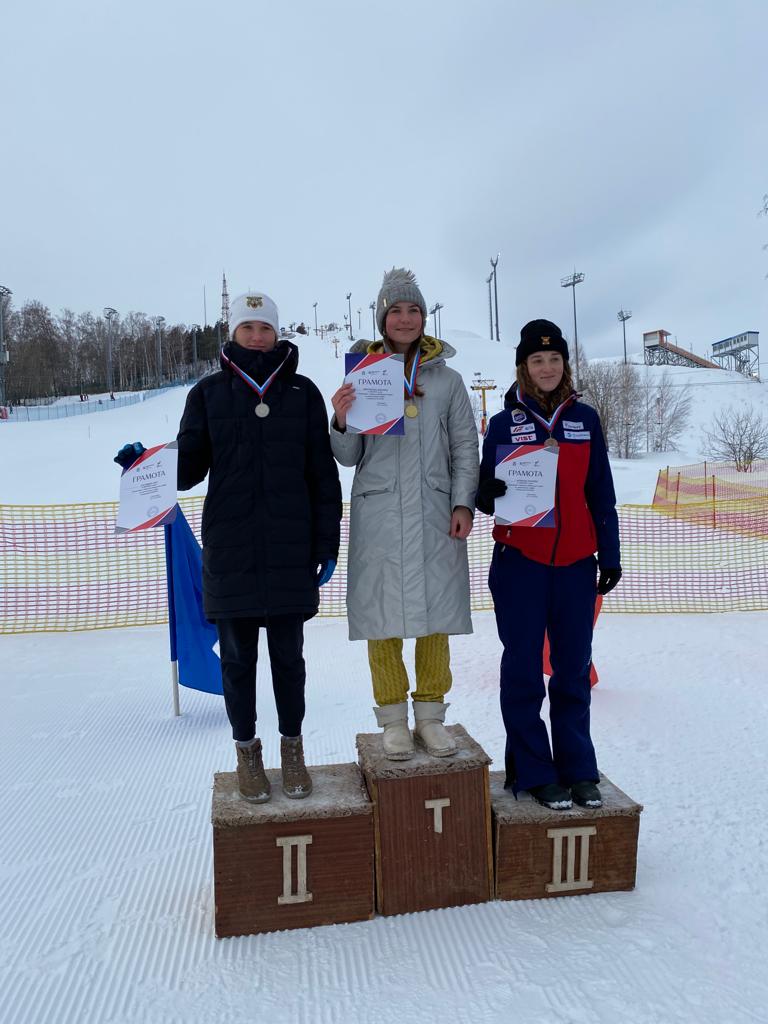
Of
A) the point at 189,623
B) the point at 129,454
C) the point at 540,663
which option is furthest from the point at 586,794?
the point at 189,623

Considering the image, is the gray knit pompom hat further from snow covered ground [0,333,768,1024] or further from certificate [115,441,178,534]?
snow covered ground [0,333,768,1024]

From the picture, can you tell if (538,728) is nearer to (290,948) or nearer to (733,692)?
(290,948)

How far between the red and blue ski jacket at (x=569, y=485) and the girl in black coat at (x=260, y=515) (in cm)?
62

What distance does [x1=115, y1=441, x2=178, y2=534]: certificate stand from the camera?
10.3 feet

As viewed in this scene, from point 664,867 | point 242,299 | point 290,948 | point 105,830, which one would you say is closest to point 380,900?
point 290,948

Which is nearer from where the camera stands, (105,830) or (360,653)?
(105,830)

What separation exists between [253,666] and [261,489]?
2.00 feet

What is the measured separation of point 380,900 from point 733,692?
2890 millimetres

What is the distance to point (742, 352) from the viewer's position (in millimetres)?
61188

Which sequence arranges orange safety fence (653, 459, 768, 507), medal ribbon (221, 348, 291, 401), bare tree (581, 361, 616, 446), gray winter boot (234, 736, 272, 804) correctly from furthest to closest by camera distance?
1. bare tree (581, 361, 616, 446)
2. orange safety fence (653, 459, 768, 507)
3. medal ribbon (221, 348, 291, 401)
4. gray winter boot (234, 736, 272, 804)

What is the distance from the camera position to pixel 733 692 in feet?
13.8

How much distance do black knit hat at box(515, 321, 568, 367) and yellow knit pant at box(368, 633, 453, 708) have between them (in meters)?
1.07

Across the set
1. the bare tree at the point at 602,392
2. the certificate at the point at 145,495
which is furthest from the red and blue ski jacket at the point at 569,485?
the bare tree at the point at 602,392

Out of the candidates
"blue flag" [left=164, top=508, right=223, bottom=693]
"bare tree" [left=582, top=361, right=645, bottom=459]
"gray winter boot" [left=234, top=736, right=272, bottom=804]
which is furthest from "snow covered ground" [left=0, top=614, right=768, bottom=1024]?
"bare tree" [left=582, top=361, right=645, bottom=459]
